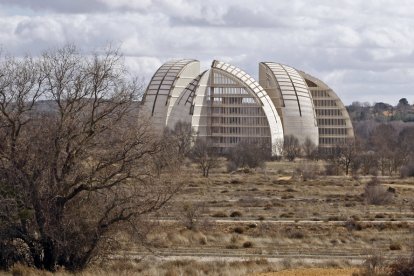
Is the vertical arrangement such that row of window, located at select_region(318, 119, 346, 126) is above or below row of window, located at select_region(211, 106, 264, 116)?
below

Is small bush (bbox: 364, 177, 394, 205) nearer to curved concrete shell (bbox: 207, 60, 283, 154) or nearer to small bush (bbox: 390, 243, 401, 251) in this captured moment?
small bush (bbox: 390, 243, 401, 251)

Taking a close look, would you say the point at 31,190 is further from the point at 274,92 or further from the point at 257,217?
the point at 274,92

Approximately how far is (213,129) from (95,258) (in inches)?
4547

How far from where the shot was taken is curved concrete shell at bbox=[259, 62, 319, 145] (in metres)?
144

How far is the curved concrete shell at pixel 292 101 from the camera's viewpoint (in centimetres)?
14412

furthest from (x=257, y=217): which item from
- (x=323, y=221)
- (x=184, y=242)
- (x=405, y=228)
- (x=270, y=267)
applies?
(x=270, y=267)

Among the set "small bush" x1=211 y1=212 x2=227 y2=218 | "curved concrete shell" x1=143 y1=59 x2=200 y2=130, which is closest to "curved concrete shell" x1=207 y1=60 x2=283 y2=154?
"curved concrete shell" x1=143 y1=59 x2=200 y2=130

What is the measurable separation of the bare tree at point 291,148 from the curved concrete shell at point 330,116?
58.0 feet

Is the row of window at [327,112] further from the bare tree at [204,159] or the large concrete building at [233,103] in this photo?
the bare tree at [204,159]

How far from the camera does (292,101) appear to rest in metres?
145

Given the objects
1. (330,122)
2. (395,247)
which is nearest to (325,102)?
(330,122)

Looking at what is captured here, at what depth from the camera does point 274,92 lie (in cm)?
14725

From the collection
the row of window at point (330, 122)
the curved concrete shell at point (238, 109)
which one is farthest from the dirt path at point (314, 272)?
the row of window at point (330, 122)

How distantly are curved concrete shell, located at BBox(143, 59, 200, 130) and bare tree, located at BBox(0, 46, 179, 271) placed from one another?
11342 centimetres
